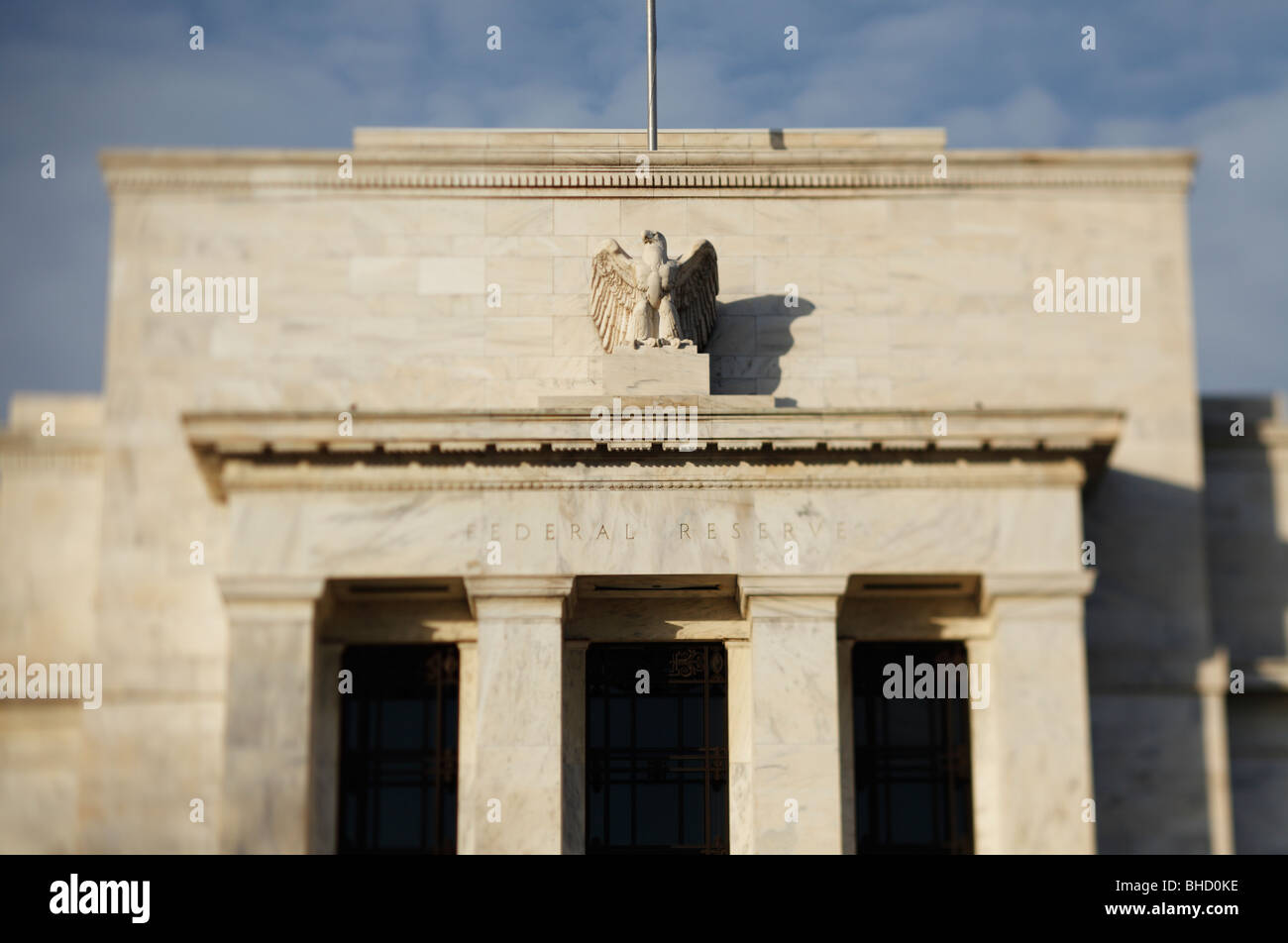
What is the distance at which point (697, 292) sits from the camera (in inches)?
1390

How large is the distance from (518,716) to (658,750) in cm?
284

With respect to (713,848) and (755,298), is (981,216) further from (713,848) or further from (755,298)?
(713,848)

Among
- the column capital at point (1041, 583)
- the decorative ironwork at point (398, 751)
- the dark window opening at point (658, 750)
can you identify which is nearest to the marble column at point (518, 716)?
the decorative ironwork at point (398, 751)

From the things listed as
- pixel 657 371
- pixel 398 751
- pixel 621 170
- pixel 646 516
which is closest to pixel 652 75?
pixel 621 170

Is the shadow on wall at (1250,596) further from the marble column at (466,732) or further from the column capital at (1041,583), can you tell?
the marble column at (466,732)

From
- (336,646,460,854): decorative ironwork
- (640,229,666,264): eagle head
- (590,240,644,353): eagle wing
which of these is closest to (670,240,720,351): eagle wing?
(640,229,666,264): eagle head

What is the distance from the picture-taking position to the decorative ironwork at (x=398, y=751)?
109ft

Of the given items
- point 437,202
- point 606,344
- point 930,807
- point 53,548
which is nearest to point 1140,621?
point 930,807

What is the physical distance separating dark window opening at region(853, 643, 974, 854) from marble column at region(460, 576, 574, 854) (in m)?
4.99

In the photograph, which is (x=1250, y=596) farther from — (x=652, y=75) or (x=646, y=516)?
(x=652, y=75)

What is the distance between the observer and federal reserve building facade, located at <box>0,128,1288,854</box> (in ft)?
105

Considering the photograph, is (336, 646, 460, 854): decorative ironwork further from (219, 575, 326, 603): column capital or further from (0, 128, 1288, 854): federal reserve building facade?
(219, 575, 326, 603): column capital

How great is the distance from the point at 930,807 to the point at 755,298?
894 centimetres

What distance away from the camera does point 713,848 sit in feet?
109
